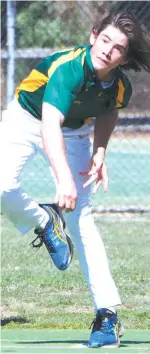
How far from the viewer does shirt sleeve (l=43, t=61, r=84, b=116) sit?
18.6 feet

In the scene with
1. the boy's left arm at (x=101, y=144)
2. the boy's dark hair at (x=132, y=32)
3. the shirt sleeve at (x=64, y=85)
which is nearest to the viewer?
the shirt sleeve at (x=64, y=85)

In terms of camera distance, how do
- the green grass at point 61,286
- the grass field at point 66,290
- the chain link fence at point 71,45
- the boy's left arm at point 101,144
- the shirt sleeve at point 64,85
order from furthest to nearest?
the chain link fence at point 71,45, the green grass at point 61,286, the grass field at point 66,290, the boy's left arm at point 101,144, the shirt sleeve at point 64,85

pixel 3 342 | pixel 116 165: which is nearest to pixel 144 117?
pixel 116 165

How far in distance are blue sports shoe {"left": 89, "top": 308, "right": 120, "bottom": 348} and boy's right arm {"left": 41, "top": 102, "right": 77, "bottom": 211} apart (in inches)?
34.1

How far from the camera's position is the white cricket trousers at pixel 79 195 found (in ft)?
19.8

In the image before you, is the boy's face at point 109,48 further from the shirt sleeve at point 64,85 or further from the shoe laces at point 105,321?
the shoe laces at point 105,321

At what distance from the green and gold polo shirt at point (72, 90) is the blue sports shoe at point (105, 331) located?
3.33 feet

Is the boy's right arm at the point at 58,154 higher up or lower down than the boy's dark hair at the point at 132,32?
lower down

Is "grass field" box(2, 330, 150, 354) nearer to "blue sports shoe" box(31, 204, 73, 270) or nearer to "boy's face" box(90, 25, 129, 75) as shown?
"blue sports shoe" box(31, 204, 73, 270)

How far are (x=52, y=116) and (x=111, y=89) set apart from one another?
53 centimetres

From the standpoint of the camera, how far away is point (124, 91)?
616 centimetres

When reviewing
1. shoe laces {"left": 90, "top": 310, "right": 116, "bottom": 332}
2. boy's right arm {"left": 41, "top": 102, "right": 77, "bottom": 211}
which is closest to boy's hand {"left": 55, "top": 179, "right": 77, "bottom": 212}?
boy's right arm {"left": 41, "top": 102, "right": 77, "bottom": 211}

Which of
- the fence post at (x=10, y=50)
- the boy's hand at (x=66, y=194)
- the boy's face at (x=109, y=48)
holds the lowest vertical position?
the fence post at (x=10, y=50)

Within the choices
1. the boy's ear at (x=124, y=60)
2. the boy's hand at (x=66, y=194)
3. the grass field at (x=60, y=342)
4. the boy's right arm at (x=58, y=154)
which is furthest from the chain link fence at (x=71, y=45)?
the boy's hand at (x=66, y=194)
